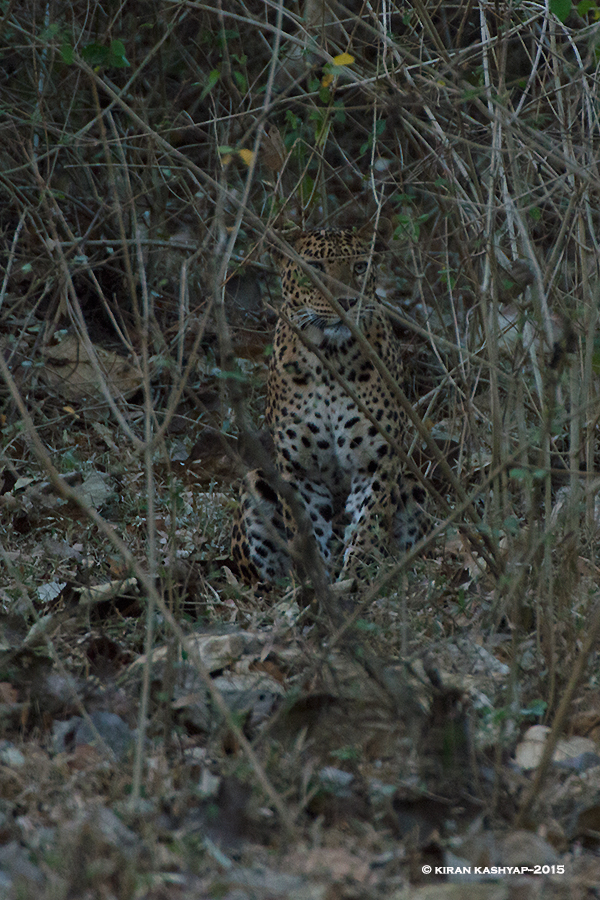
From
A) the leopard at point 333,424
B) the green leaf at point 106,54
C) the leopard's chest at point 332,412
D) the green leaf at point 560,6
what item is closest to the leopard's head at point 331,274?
the leopard at point 333,424

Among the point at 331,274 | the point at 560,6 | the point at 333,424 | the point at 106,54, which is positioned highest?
the point at 560,6

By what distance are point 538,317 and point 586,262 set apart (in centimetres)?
85

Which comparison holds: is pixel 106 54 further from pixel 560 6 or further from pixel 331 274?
pixel 331 274

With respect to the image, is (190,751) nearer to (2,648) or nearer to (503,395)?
(2,648)

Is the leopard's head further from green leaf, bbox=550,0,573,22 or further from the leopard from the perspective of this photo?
green leaf, bbox=550,0,573,22

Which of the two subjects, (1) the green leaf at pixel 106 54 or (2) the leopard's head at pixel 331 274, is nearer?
(1) the green leaf at pixel 106 54

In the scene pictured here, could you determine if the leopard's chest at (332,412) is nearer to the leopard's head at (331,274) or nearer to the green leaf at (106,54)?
the leopard's head at (331,274)

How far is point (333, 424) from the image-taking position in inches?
207

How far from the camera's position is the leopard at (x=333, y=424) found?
5.16 meters

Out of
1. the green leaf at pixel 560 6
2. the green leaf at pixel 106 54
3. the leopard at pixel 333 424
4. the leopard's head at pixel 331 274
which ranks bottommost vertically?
the leopard at pixel 333 424

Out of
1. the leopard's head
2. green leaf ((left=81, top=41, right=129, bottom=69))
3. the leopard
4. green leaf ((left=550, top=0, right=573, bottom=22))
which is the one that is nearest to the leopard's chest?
the leopard

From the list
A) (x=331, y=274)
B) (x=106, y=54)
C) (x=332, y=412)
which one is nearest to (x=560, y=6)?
(x=106, y=54)

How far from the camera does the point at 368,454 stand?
5207mm

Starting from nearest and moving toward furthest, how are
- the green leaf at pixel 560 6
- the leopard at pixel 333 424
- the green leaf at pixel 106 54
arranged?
the green leaf at pixel 560 6 → the green leaf at pixel 106 54 → the leopard at pixel 333 424
